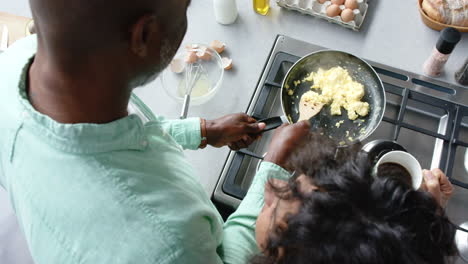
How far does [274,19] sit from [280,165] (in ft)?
1.46

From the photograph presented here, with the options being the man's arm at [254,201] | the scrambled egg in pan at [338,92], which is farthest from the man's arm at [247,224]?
the scrambled egg in pan at [338,92]

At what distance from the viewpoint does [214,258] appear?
20.1 inches

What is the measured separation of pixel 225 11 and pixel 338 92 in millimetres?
349

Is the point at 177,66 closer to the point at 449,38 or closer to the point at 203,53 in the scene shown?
the point at 203,53

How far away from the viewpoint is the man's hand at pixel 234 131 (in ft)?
2.41

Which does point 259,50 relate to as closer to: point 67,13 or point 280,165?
point 280,165

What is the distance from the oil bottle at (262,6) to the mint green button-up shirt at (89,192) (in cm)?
59

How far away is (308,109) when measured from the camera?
77 cm

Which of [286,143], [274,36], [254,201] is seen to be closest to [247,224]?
[254,201]

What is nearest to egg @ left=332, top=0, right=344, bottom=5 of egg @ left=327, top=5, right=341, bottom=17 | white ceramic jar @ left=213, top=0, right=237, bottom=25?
egg @ left=327, top=5, right=341, bottom=17

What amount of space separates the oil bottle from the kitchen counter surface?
11 mm

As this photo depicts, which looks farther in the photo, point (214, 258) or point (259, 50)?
point (259, 50)

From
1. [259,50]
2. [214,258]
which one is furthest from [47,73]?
[259,50]

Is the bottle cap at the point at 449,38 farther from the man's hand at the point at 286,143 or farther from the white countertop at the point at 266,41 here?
the man's hand at the point at 286,143
